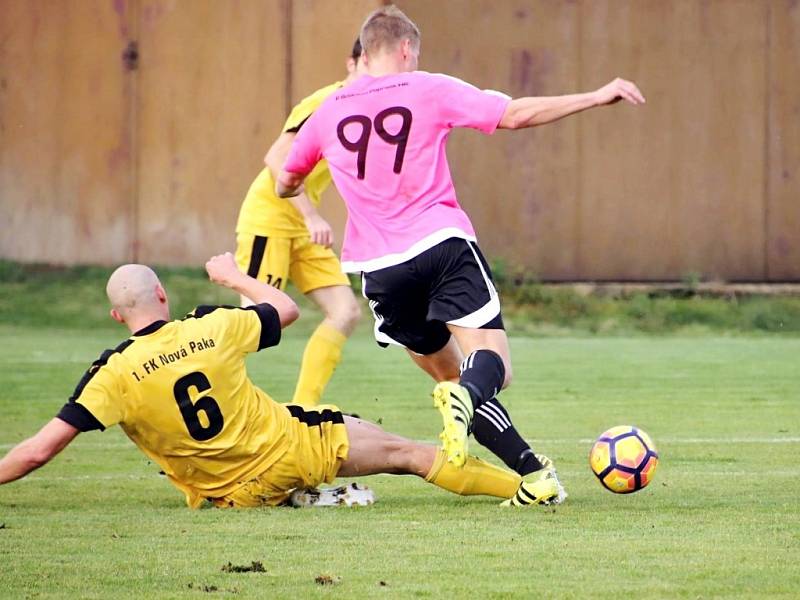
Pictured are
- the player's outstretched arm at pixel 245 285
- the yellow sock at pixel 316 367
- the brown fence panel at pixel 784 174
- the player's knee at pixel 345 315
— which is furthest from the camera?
the brown fence panel at pixel 784 174

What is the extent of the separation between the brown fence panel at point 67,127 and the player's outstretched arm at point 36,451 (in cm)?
1302

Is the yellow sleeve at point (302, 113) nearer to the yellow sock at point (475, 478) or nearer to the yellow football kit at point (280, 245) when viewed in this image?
the yellow football kit at point (280, 245)

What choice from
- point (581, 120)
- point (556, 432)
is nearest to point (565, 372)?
point (556, 432)

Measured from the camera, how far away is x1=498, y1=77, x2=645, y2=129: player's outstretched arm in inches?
242

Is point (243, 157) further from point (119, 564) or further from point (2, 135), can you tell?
point (119, 564)

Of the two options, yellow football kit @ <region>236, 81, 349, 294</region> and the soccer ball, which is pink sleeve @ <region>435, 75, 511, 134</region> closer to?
the soccer ball

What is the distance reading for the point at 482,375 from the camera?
6.29 m

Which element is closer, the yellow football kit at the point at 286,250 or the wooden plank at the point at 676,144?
the yellow football kit at the point at 286,250

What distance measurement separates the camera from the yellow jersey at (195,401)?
6164 millimetres

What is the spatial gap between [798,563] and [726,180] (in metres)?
14.4

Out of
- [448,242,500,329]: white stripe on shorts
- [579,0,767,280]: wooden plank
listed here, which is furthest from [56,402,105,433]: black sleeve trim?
[579,0,767,280]: wooden plank

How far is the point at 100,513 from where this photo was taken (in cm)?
646

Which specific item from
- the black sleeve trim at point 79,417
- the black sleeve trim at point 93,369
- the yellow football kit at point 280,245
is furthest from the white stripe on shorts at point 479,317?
the yellow football kit at point 280,245

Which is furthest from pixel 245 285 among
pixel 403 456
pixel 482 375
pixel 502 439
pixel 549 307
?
pixel 549 307
